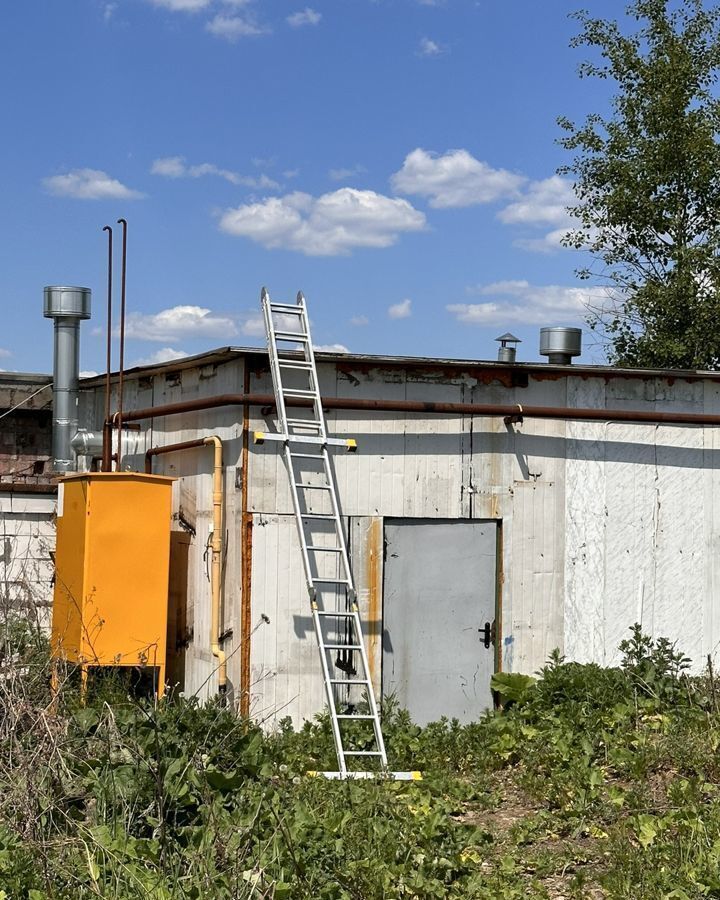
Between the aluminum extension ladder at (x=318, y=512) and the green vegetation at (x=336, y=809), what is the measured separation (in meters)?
0.61

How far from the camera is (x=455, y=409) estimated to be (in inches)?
433

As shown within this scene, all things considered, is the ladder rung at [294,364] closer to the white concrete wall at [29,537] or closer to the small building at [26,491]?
the small building at [26,491]

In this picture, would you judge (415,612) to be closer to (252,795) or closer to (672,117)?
(252,795)

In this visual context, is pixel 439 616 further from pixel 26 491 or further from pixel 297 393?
pixel 26 491

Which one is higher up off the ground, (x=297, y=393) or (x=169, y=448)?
(x=297, y=393)

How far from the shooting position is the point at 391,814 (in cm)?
793

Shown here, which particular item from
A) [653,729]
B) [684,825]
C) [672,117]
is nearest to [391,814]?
[684,825]

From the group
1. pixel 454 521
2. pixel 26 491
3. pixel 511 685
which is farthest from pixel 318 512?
pixel 26 491

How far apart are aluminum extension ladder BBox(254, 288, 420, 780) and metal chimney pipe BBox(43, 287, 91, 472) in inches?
173

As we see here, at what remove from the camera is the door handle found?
36.2 feet

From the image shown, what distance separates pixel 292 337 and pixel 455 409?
1753mm

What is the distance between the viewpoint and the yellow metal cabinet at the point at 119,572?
10.2m

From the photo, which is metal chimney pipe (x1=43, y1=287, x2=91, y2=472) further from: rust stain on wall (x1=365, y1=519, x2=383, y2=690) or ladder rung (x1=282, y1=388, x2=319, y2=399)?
rust stain on wall (x1=365, y1=519, x2=383, y2=690)

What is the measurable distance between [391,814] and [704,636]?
500 centimetres
